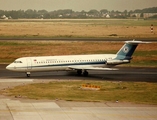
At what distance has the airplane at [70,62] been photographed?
50781 mm

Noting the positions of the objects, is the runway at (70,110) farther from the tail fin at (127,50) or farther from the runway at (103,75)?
the tail fin at (127,50)

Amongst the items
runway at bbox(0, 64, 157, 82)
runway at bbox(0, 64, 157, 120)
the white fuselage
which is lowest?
runway at bbox(0, 64, 157, 82)

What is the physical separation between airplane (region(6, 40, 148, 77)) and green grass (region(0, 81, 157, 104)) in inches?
225

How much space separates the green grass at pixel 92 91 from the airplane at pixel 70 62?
5710 mm

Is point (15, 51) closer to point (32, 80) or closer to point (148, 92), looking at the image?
point (32, 80)

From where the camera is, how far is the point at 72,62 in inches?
2071

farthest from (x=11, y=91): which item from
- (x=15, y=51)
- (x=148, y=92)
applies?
(x=15, y=51)

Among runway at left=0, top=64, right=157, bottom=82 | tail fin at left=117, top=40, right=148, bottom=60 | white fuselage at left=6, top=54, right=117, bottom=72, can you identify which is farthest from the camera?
tail fin at left=117, top=40, right=148, bottom=60

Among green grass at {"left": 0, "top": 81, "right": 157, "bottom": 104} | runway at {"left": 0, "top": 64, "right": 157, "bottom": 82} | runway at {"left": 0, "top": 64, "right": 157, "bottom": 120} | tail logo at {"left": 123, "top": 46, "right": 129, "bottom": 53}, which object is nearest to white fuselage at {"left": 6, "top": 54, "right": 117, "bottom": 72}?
runway at {"left": 0, "top": 64, "right": 157, "bottom": 82}

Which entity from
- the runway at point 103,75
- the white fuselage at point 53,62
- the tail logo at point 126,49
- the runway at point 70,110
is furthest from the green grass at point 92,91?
the tail logo at point 126,49

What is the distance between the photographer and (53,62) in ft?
169

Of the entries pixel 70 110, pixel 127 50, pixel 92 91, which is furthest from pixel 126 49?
pixel 70 110

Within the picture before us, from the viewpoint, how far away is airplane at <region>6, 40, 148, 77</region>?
50781mm

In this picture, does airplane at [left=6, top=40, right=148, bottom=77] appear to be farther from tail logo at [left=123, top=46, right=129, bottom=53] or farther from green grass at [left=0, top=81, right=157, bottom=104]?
green grass at [left=0, top=81, right=157, bottom=104]
